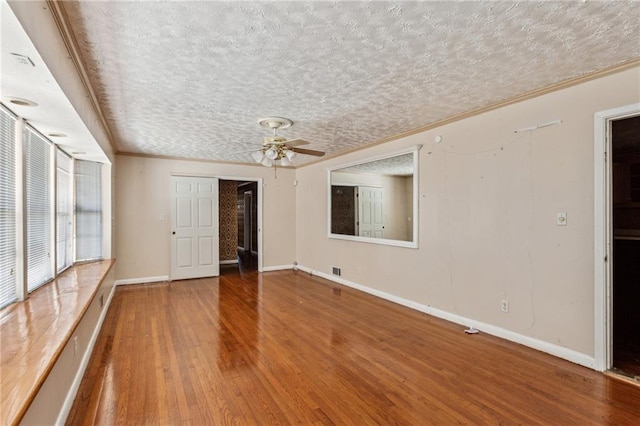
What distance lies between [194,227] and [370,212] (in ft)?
11.4

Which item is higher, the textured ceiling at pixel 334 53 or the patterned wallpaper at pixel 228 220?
the textured ceiling at pixel 334 53

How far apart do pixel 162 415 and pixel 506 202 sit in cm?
345

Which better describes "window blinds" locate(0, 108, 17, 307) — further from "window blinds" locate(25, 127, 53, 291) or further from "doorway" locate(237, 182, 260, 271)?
"doorway" locate(237, 182, 260, 271)

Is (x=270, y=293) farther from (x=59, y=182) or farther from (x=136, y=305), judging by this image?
(x=59, y=182)

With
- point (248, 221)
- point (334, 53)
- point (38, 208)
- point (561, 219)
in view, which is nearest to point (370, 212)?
point (561, 219)

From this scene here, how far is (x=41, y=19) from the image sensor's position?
152cm

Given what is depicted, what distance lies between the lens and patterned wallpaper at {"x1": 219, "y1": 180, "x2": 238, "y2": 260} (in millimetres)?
8484

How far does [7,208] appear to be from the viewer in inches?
91.2

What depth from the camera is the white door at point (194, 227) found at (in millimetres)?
6109

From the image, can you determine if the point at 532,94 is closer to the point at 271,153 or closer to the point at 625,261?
the point at 625,261

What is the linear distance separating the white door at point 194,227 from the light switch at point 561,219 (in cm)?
559

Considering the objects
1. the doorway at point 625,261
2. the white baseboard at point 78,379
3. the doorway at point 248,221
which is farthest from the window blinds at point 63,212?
the doorway at point 625,261

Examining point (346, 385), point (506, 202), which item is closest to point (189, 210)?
point (346, 385)

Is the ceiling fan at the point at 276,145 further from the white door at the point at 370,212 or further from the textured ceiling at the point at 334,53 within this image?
the white door at the point at 370,212
